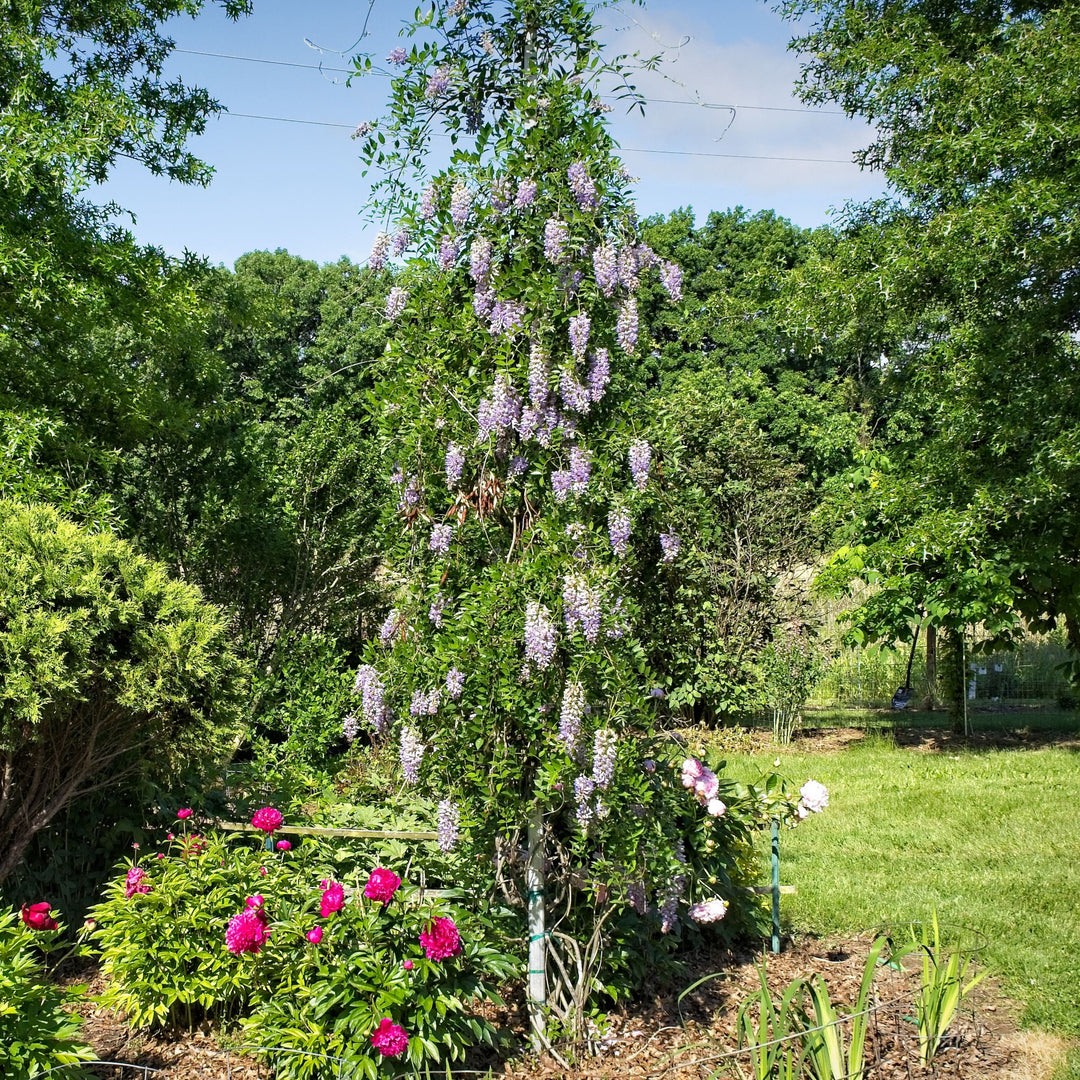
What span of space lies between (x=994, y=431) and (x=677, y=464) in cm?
685

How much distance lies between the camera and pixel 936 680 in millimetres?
13688

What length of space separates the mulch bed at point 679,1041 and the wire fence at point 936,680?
1005 centimetres

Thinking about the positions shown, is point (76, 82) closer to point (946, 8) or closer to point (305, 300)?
point (946, 8)

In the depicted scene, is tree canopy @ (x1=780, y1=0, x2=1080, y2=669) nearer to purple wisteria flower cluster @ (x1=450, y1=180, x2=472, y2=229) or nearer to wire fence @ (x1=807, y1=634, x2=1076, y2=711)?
wire fence @ (x1=807, y1=634, x2=1076, y2=711)

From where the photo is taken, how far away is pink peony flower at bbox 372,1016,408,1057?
2646 mm

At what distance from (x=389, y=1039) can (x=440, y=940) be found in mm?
309

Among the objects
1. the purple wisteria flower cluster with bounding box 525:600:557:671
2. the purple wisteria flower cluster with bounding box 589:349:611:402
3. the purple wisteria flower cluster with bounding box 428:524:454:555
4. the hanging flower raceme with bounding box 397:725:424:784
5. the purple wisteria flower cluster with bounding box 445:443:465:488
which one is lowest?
the hanging flower raceme with bounding box 397:725:424:784

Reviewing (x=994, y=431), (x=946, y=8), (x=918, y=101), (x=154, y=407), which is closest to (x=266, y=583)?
(x=154, y=407)

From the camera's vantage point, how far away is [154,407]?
274 inches

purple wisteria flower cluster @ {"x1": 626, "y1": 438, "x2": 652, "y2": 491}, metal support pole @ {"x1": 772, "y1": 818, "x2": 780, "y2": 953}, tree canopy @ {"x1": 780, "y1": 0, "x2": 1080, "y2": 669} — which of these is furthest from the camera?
tree canopy @ {"x1": 780, "y1": 0, "x2": 1080, "y2": 669}

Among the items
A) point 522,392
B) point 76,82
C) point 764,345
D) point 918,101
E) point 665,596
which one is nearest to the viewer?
point 522,392

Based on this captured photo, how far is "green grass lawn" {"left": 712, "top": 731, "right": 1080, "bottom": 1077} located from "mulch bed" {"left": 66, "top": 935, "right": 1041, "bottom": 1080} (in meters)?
0.37

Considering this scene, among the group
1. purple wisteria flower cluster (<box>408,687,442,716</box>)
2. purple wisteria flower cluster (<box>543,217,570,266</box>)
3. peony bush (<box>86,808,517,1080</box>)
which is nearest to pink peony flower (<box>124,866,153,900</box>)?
peony bush (<box>86,808,517,1080</box>)

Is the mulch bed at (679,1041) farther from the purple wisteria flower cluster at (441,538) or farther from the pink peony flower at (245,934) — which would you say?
the purple wisteria flower cluster at (441,538)
